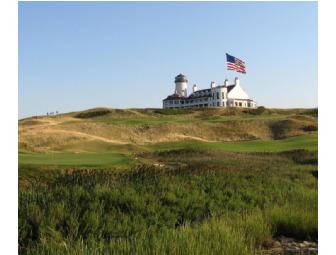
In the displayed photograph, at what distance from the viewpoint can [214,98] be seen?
9975 centimetres

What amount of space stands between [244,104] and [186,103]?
13499 mm

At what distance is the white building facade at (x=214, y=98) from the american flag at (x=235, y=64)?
43.1 m

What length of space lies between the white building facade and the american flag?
43.1m

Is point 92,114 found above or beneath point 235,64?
beneath

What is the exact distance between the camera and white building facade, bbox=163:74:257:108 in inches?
3885

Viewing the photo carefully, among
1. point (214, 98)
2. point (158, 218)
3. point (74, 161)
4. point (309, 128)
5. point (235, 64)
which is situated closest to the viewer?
point (158, 218)

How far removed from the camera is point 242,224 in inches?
273

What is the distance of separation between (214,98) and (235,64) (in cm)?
4854

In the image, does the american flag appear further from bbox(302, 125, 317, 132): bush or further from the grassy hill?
the grassy hill

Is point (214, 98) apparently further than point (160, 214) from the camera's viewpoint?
Yes

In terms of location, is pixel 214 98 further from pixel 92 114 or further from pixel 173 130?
pixel 173 130

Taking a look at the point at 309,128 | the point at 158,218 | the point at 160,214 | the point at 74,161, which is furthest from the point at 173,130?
the point at 158,218
